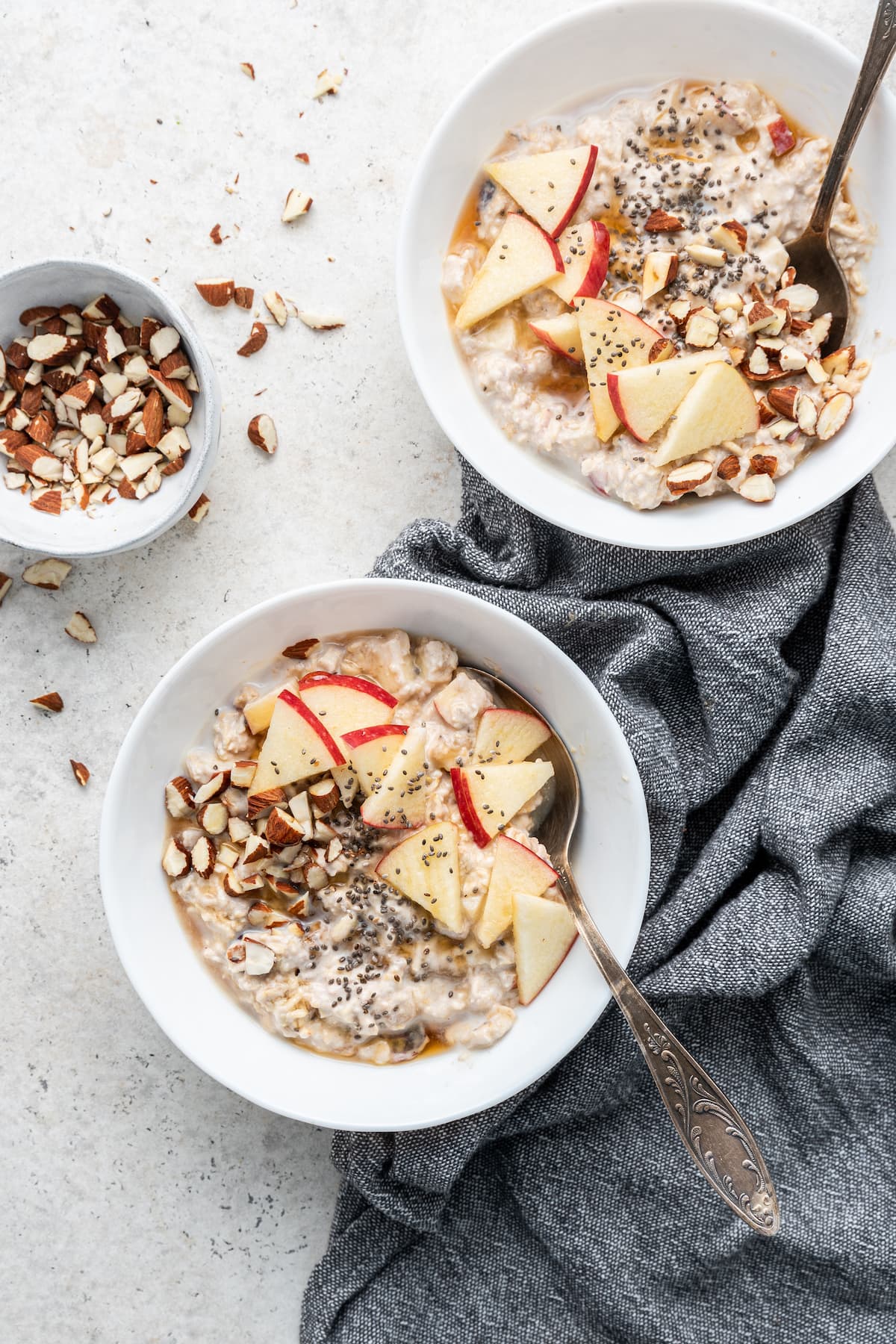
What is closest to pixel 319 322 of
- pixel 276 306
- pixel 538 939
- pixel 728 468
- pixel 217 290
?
pixel 276 306

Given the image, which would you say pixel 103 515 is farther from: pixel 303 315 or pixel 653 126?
pixel 653 126

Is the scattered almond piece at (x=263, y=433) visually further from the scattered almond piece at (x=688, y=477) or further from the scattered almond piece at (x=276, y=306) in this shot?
the scattered almond piece at (x=688, y=477)

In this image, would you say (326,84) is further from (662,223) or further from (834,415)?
(834,415)

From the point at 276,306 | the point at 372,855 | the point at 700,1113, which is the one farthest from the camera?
the point at 276,306

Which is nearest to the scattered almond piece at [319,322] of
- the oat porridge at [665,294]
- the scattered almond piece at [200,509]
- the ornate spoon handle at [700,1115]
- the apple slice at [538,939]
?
the oat porridge at [665,294]

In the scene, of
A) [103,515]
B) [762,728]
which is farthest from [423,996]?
[103,515]
